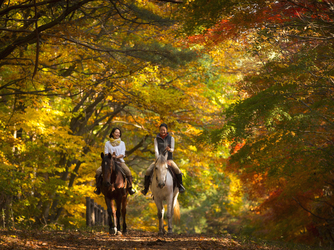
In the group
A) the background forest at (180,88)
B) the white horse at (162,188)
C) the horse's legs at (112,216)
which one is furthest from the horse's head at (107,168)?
the background forest at (180,88)

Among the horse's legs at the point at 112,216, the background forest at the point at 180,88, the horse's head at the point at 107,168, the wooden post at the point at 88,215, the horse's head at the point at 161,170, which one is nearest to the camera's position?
the background forest at the point at 180,88

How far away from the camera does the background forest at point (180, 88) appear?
9742 mm

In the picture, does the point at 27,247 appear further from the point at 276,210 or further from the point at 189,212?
the point at 189,212

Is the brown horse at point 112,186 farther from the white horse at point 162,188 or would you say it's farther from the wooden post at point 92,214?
the wooden post at point 92,214

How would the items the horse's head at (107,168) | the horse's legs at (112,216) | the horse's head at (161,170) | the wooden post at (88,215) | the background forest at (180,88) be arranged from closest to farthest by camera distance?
the background forest at (180,88) → the horse's head at (161,170) → the horse's head at (107,168) → the horse's legs at (112,216) → the wooden post at (88,215)

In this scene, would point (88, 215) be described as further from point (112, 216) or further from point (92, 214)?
point (112, 216)

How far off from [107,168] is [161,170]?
147cm

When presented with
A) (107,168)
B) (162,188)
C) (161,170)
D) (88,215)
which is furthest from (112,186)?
(88,215)

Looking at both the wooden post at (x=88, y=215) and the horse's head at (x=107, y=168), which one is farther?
the wooden post at (x=88, y=215)

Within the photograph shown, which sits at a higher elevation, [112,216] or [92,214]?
[112,216]

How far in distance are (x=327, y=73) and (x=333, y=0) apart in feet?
6.07

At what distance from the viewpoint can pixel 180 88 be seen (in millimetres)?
18828

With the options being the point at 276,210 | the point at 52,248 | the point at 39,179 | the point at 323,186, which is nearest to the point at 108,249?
the point at 52,248

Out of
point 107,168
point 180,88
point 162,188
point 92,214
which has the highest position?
point 180,88
